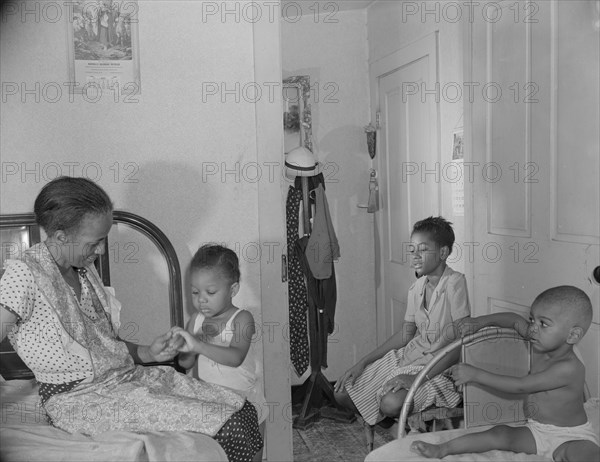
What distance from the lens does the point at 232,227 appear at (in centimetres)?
246

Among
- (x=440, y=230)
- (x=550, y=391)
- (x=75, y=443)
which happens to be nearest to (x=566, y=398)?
(x=550, y=391)

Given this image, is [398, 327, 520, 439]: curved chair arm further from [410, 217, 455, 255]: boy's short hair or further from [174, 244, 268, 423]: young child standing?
[410, 217, 455, 255]: boy's short hair

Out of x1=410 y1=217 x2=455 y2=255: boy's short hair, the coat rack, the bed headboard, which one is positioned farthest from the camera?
the coat rack

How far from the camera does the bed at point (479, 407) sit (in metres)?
1.65

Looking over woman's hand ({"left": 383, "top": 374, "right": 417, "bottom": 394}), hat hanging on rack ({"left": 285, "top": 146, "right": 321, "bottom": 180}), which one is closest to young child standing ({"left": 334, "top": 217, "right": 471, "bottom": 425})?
woman's hand ({"left": 383, "top": 374, "right": 417, "bottom": 394})

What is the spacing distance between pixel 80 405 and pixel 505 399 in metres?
1.33

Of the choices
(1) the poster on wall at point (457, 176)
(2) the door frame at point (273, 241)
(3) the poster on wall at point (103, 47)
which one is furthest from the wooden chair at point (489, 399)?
(3) the poster on wall at point (103, 47)

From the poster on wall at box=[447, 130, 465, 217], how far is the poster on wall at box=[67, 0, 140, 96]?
1449 millimetres

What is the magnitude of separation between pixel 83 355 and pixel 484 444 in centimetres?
95

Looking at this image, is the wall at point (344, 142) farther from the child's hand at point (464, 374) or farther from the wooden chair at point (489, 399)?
the child's hand at point (464, 374)

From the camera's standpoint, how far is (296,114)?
12.5ft

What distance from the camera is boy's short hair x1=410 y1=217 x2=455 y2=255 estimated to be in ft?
9.40

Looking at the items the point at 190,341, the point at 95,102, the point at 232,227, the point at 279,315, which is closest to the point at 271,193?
the point at 232,227

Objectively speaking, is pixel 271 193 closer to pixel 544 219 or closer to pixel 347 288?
pixel 544 219
